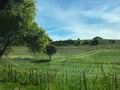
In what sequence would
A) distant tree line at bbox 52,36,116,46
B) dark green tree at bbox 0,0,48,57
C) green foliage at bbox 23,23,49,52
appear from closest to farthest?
dark green tree at bbox 0,0,48,57, green foliage at bbox 23,23,49,52, distant tree line at bbox 52,36,116,46

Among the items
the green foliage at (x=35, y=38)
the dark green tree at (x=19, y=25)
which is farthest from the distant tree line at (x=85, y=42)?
the dark green tree at (x=19, y=25)

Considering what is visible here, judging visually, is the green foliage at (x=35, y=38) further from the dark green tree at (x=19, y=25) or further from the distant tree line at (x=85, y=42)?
the distant tree line at (x=85, y=42)

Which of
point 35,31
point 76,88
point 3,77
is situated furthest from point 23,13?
point 76,88

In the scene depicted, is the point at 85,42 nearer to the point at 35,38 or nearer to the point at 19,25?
the point at 35,38

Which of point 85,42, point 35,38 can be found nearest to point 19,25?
point 35,38

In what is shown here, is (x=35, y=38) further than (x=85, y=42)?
No

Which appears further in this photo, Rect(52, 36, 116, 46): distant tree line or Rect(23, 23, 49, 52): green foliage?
Rect(52, 36, 116, 46): distant tree line

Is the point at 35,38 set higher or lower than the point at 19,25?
lower

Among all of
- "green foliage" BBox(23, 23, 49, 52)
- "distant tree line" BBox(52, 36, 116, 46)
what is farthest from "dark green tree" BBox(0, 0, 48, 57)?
"distant tree line" BBox(52, 36, 116, 46)

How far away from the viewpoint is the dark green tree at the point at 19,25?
49.1 metres

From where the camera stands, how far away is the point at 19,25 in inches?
1962

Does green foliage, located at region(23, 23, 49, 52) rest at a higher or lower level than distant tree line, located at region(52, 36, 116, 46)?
lower

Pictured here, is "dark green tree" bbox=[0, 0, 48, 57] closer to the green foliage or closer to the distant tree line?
the green foliage

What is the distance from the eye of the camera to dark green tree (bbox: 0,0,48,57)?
161ft
